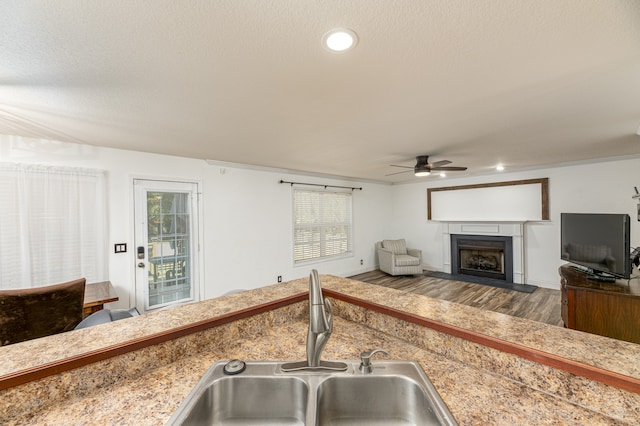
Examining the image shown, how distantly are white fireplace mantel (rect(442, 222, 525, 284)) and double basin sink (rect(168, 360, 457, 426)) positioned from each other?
5.59 meters

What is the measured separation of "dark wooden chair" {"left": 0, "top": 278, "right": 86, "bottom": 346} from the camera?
1.97 meters

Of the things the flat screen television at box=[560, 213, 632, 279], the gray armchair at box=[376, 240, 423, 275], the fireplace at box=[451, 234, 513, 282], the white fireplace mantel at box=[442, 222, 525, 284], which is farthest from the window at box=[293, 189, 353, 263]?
the flat screen television at box=[560, 213, 632, 279]

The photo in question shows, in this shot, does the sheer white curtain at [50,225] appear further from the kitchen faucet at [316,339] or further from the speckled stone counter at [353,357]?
the kitchen faucet at [316,339]

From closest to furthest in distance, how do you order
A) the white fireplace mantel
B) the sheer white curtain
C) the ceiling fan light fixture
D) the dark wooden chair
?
the dark wooden chair < the sheer white curtain < the ceiling fan light fixture < the white fireplace mantel

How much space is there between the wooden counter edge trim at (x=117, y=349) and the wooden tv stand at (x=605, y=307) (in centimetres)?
311

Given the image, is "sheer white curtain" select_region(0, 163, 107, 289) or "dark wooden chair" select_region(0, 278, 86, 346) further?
"sheer white curtain" select_region(0, 163, 107, 289)

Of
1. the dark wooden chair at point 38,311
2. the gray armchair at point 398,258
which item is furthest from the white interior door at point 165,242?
the gray armchair at point 398,258

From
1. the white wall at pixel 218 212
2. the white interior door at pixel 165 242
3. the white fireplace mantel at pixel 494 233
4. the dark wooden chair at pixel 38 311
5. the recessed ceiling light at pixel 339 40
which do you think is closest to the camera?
the recessed ceiling light at pixel 339 40

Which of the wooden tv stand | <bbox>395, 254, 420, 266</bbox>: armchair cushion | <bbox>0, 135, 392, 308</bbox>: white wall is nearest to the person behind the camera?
the wooden tv stand

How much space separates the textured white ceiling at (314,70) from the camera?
112 cm

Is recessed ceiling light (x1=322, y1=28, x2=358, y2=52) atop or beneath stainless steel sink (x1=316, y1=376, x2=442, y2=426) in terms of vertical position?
atop

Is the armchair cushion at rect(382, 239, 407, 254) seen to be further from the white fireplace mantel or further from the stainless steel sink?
the stainless steel sink

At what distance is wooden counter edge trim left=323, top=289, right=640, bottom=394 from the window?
4.14m

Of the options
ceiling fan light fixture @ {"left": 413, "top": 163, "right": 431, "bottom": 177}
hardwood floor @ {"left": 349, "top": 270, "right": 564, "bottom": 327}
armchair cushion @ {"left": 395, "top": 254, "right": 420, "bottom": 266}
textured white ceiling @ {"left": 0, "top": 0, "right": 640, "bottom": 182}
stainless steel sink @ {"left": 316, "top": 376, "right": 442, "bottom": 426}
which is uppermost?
textured white ceiling @ {"left": 0, "top": 0, "right": 640, "bottom": 182}
